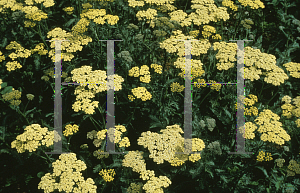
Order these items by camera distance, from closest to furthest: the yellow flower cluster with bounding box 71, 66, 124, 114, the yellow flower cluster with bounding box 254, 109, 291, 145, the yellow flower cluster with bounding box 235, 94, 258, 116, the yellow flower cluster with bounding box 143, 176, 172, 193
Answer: the yellow flower cluster with bounding box 143, 176, 172, 193 → the yellow flower cluster with bounding box 254, 109, 291, 145 → the yellow flower cluster with bounding box 71, 66, 124, 114 → the yellow flower cluster with bounding box 235, 94, 258, 116

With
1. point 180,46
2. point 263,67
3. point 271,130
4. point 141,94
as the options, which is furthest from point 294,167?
point 180,46

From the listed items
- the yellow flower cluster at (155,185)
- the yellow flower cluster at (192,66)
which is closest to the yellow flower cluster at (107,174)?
the yellow flower cluster at (155,185)

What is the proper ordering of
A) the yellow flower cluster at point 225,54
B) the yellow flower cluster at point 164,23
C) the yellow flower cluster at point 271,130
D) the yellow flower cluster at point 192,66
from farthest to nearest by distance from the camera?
1. the yellow flower cluster at point 164,23
2. the yellow flower cluster at point 225,54
3. the yellow flower cluster at point 192,66
4. the yellow flower cluster at point 271,130

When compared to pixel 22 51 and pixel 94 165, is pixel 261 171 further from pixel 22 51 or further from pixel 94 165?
pixel 22 51

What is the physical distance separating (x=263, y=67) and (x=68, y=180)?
513cm

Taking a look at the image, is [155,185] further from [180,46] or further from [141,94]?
[180,46]

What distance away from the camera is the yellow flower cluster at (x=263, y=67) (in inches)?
254

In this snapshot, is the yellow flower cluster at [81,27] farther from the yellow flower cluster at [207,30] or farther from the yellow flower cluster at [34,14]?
the yellow flower cluster at [207,30]

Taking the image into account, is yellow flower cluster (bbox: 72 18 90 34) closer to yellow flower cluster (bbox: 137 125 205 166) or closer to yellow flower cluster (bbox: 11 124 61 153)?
yellow flower cluster (bbox: 11 124 61 153)

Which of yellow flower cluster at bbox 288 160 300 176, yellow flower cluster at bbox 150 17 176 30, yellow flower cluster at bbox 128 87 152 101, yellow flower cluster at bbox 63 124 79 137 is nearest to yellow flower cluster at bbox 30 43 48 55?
yellow flower cluster at bbox 63 124 79 137

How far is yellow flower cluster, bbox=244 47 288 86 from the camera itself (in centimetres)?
645

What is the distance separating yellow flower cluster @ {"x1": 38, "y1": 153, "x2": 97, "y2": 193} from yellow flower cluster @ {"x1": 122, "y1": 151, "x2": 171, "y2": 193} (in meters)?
0.80

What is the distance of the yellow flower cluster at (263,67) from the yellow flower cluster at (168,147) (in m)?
2.44

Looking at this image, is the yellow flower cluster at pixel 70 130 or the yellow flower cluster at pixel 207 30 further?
the yellow flower cluster at pixel 207 30
